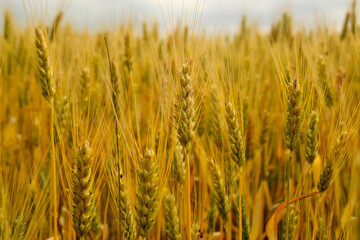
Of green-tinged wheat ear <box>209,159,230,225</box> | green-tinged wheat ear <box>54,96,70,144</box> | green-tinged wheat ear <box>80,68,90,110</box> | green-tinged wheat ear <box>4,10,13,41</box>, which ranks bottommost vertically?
green-tinged wheat ear <box>209,159,230,225</box>

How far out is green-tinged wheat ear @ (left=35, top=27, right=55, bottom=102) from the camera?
129 cm

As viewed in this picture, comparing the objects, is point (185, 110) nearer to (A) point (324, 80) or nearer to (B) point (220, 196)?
(B) point (220, 196)

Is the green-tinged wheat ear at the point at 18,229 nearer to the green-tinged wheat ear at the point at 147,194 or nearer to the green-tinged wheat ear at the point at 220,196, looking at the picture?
the green-tinged wheat ear at the point at 147,194

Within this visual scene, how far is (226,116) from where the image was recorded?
132cm

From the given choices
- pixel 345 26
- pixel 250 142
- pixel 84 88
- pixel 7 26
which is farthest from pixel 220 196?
pixel 345 26

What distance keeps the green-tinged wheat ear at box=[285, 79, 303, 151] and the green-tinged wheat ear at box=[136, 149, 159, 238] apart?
523mm

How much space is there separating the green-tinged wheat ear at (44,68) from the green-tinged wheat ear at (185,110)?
490 mm

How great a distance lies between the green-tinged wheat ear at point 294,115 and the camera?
124 cm

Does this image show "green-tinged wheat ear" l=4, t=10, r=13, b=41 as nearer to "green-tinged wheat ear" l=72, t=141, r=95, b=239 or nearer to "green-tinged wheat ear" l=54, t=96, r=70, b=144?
"green-tinged wheat ear" l=54, t=96, r=70, b=144

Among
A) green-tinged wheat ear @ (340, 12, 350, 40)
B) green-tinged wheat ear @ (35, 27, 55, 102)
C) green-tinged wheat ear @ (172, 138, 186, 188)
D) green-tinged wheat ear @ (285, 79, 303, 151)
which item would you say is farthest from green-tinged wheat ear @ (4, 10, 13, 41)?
green-tinged wheat ear @ (340, 12, 350, 40)

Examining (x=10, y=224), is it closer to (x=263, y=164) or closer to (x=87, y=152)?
(x=87, y=152)

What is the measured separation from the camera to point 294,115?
1.25 metres

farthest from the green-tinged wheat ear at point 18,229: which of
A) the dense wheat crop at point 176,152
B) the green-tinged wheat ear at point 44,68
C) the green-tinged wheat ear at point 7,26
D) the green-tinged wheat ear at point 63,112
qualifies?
the green-tinged wheat ear at point 7,26

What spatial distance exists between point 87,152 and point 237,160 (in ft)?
1.80
